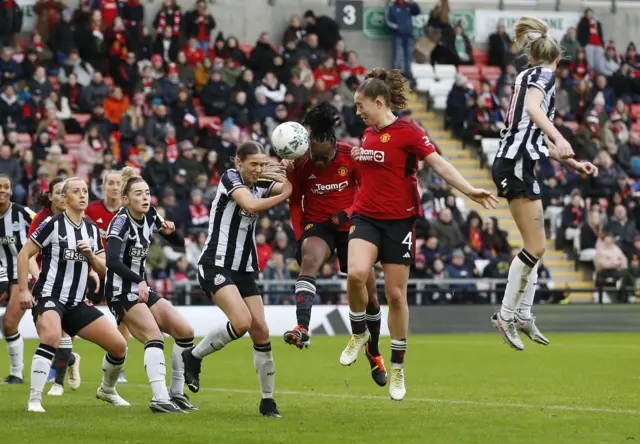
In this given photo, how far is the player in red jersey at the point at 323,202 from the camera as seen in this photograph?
1161 cm

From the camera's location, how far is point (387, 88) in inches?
429

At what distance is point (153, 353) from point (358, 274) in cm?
194

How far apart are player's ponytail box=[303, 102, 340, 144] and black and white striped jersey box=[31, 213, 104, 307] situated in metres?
2.27

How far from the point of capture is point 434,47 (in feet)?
104

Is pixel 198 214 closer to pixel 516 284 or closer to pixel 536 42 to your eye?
pixel 516 284

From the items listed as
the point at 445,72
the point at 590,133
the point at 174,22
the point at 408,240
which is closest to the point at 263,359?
the point at 408,240

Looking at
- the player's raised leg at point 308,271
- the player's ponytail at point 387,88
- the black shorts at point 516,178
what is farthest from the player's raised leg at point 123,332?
the black shorts at point 516,178

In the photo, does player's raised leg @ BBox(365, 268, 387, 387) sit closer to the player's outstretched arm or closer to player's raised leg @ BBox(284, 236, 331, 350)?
player's raised leg @ BBox(284, 236, 331, 350)

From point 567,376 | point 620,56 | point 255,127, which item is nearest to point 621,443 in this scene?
point 567,376

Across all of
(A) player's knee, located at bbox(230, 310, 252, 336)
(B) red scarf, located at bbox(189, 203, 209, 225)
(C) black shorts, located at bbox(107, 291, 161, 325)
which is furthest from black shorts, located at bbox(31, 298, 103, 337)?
(B) red scarf, located at bbox(189, 203, 209, 225)

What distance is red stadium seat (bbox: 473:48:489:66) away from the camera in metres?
32.9

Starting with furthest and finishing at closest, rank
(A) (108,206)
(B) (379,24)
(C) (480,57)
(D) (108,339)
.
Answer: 1. (C) (480,57)
2. (B) (379,24)
3. (A) (108,206)
4. (D) (108,339)

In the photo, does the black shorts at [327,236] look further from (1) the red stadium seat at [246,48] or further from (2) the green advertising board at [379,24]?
(2) the green advertising board at [379,24]

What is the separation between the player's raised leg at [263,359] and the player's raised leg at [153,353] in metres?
0.81
